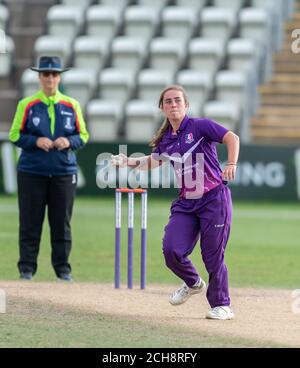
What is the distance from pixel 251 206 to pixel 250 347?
14498 mm

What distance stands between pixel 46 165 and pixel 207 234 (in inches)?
128

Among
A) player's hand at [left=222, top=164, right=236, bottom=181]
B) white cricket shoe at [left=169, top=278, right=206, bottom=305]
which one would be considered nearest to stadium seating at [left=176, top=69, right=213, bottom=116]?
white cricket shoe at [left=169, top=278, right=206, bottom=305]

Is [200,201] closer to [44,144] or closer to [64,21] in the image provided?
[44,144]

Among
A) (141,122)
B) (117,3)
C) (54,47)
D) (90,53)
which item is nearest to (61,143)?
(141,122)

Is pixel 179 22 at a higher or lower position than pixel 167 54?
higher

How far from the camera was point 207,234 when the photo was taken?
9.48 m

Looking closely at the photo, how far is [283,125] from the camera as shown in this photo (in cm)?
2536

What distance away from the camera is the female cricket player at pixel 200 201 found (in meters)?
9.48

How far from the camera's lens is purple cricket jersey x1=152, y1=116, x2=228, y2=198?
9.49 metres

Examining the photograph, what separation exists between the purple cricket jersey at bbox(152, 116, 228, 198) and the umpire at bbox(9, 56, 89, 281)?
287cm

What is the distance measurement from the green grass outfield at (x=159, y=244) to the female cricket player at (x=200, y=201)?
3.19 metres

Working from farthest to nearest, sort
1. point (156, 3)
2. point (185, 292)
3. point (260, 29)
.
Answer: point (156, 3)
point (260, 29)
point (185, 292)

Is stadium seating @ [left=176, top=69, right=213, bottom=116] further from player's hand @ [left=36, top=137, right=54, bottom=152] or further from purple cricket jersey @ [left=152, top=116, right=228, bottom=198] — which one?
purple cricket jersey @ [left=152, top=116, right=228, bottom=198]

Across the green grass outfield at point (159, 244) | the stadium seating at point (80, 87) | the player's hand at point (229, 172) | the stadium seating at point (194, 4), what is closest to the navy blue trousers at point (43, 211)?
the green grass outfield at point (159, 244)
